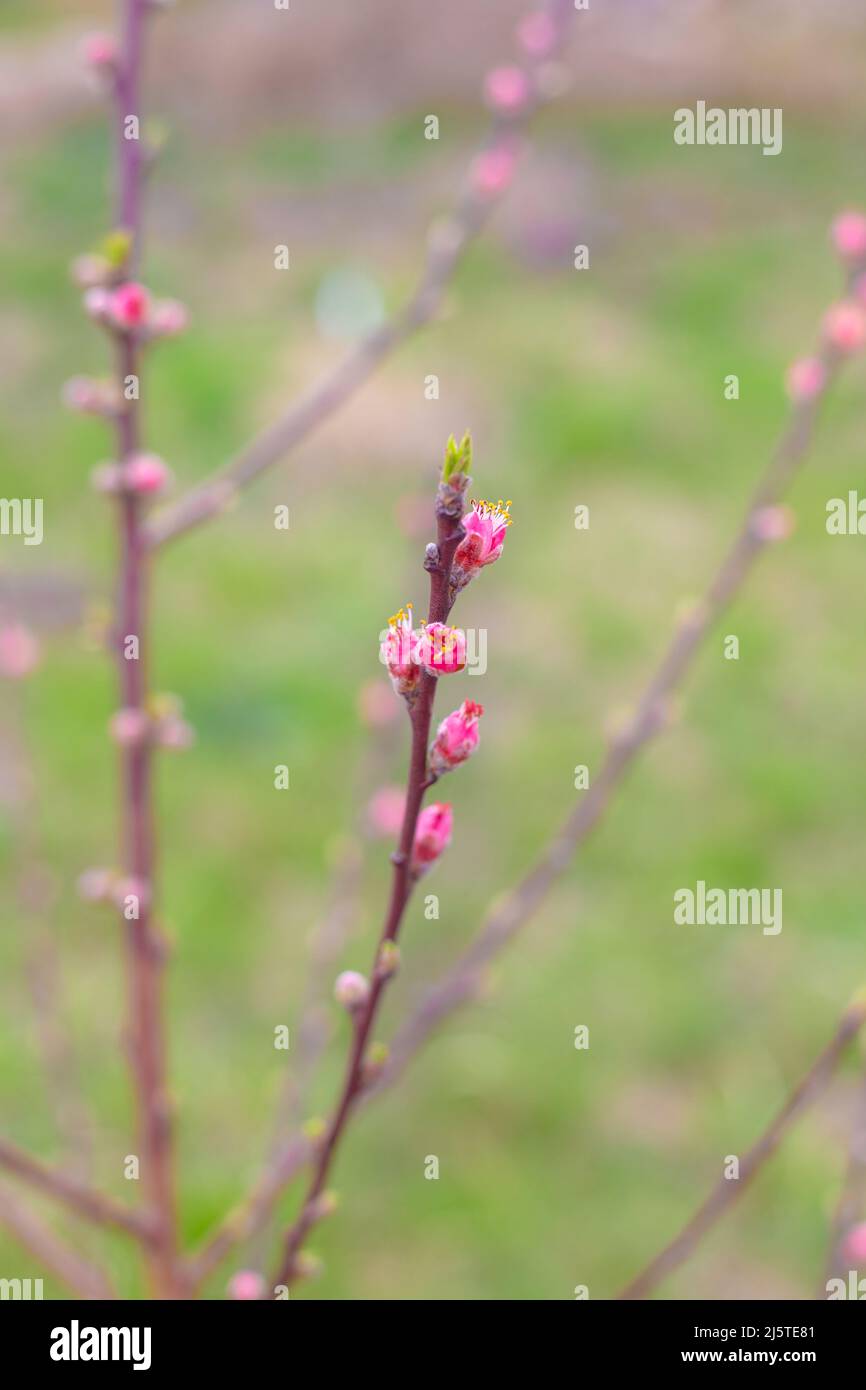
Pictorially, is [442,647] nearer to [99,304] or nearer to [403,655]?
[403,655]

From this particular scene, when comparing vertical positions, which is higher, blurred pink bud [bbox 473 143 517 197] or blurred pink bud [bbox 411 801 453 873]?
blurred pink bud [bbox 473 143 517 197]

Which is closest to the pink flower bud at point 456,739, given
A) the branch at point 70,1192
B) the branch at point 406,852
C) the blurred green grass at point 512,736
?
the branch at point 406,852

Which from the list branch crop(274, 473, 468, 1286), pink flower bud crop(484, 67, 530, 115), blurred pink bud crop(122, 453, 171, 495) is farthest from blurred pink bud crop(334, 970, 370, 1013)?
pink flower bud crop(484, 67, 530, 115)

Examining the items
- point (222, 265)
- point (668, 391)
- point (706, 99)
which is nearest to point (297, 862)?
point (668, 391)

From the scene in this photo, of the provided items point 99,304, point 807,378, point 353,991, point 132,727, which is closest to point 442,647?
point 353,991

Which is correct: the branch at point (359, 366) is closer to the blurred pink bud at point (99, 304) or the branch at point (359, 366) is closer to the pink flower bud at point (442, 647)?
the blurred pink bud at point (99, 304)

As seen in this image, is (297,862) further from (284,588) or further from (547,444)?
(547,444)

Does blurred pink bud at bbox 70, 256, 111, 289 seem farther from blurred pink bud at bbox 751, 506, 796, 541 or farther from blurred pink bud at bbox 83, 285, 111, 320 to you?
blurred pink bud at bbox 751, 506, 796, 541
